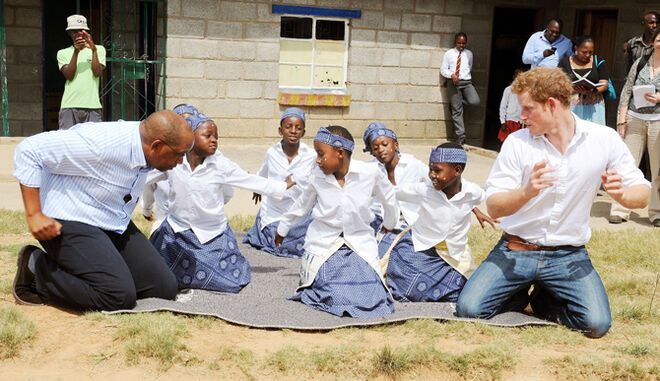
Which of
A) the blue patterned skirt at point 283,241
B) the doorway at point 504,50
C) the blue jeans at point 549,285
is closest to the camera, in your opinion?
the blue jeans at point 549,285

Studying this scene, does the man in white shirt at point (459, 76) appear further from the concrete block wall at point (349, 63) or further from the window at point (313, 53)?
the window at point (313, 53)

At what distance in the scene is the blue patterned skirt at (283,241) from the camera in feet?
22.8

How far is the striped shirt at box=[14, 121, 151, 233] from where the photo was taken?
481 cm

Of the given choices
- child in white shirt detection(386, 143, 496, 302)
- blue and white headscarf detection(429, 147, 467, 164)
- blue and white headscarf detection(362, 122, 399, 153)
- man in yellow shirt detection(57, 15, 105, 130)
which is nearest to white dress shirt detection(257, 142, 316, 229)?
blue and white headscarf detection(362, 122, 399, 153)

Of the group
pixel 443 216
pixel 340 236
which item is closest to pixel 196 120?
pixel 340 236

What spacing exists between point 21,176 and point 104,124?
0.57 m

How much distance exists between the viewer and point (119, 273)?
502cm

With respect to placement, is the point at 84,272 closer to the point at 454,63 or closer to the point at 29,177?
the point at 29,177

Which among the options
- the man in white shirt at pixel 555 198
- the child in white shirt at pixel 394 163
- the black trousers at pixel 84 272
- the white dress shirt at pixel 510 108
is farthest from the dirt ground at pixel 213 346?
the white dress shirt at pixel 510 108

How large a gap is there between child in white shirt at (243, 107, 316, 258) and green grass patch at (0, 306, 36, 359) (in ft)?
8.26

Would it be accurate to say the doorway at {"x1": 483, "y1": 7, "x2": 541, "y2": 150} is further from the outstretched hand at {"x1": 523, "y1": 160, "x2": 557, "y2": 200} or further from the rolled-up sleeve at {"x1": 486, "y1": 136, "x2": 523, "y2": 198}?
the outstretched hand at {"x1": 523, "y1": 160, "x2": 557, "y2": 200}

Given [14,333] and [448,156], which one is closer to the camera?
[14,333]

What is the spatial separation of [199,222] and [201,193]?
0.20m

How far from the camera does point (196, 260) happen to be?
19.0 ft
